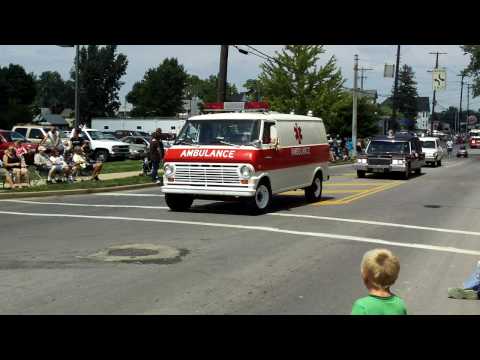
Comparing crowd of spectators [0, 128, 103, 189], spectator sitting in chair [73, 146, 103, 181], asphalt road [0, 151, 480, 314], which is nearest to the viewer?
asphalt road [0, 151, 480, 314]

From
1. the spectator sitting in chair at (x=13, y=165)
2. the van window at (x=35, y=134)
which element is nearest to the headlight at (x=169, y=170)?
the spectator sitting in chair at (x=13, y=165)

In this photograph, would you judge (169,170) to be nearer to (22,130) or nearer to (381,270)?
(381,270)

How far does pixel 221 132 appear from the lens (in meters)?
15.7

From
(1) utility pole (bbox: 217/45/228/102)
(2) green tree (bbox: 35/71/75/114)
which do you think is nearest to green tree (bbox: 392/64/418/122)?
(2) green tree (bbox: 35/71/75/114)

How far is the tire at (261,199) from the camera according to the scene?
49.6 feet

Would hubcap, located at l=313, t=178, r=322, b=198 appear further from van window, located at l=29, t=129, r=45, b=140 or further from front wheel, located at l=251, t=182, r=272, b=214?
van window, located at l=29, t=129, r=45, b=140

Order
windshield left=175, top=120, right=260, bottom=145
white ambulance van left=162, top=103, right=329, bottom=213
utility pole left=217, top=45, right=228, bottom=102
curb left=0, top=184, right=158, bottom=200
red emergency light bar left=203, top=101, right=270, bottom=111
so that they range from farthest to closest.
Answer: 1. utility pole left=217, top=45, right=228, bottom=102
2. curb left=0, top=184, right=158, bottom=200
3. red emergency light bar left=203, top=101, right=270, bottom=111
4. windshield left=175, top=120, right=260, bottom=145
5. white ambulance van left=162, top=103, right=329, bottom=213

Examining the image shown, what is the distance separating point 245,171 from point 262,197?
0.93m

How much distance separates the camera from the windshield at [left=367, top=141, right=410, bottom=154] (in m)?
29.5

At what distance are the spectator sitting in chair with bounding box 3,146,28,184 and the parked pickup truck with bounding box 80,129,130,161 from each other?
54.1 ft

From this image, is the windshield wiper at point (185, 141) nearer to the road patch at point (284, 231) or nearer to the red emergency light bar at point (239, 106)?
the red emergency light bar at point (239, 106)

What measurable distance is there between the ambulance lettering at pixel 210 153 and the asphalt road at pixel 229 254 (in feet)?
4.46

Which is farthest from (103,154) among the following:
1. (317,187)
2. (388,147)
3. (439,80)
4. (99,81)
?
(99,81)

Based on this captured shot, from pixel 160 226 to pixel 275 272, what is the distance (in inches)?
187
